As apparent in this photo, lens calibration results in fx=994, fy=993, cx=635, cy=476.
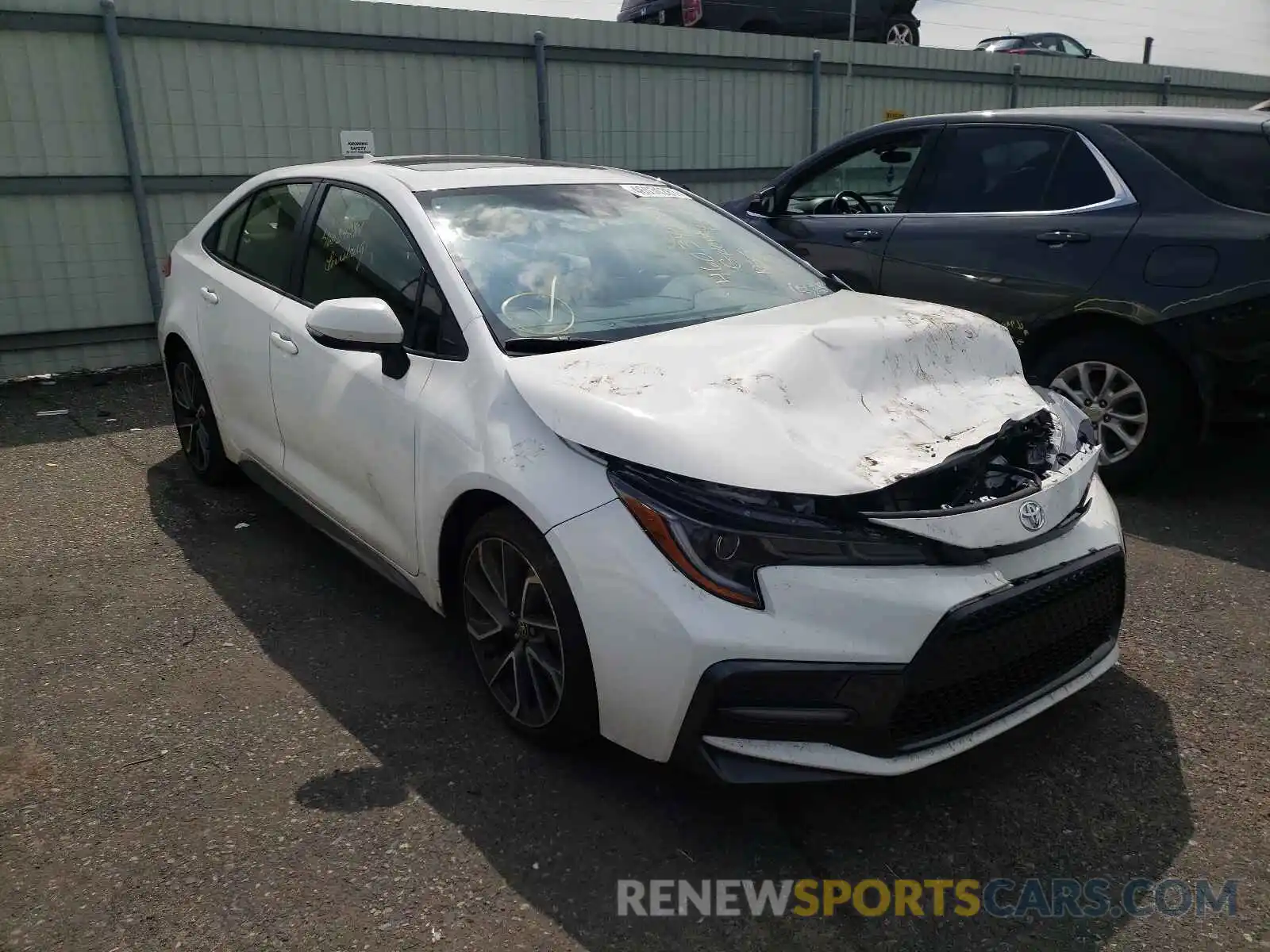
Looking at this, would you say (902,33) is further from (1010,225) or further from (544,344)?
(544,344)

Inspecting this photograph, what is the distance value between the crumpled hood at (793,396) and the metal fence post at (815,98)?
8.89m

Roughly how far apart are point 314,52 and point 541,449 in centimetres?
704

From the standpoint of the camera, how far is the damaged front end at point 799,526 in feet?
7.47

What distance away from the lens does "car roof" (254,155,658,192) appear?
3.53 metres

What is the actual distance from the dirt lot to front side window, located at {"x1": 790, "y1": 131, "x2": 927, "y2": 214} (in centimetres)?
278

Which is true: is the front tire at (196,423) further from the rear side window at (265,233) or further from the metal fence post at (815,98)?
the metal fence post at (815,98)

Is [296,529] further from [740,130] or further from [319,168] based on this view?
[740,130]

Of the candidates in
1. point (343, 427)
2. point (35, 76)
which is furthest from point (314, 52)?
point (343, 427)

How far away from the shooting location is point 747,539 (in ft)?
7.48

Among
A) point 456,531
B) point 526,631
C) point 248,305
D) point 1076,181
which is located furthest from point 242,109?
point 526,631

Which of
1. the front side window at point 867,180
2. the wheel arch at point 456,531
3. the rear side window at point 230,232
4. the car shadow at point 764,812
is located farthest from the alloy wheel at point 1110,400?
the rear side window at point 230,232

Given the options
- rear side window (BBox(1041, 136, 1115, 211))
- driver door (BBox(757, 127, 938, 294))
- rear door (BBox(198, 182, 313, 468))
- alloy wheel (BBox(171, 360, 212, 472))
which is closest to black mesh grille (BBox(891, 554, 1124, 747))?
rear door (BBox(198, 182, 313, 468))

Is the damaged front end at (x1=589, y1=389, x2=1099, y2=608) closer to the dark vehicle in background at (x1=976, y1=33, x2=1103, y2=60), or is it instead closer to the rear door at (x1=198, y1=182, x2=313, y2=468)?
the rear door at (x1=198, y1=182, x2=313, y2=468)

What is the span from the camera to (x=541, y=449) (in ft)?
8.51
